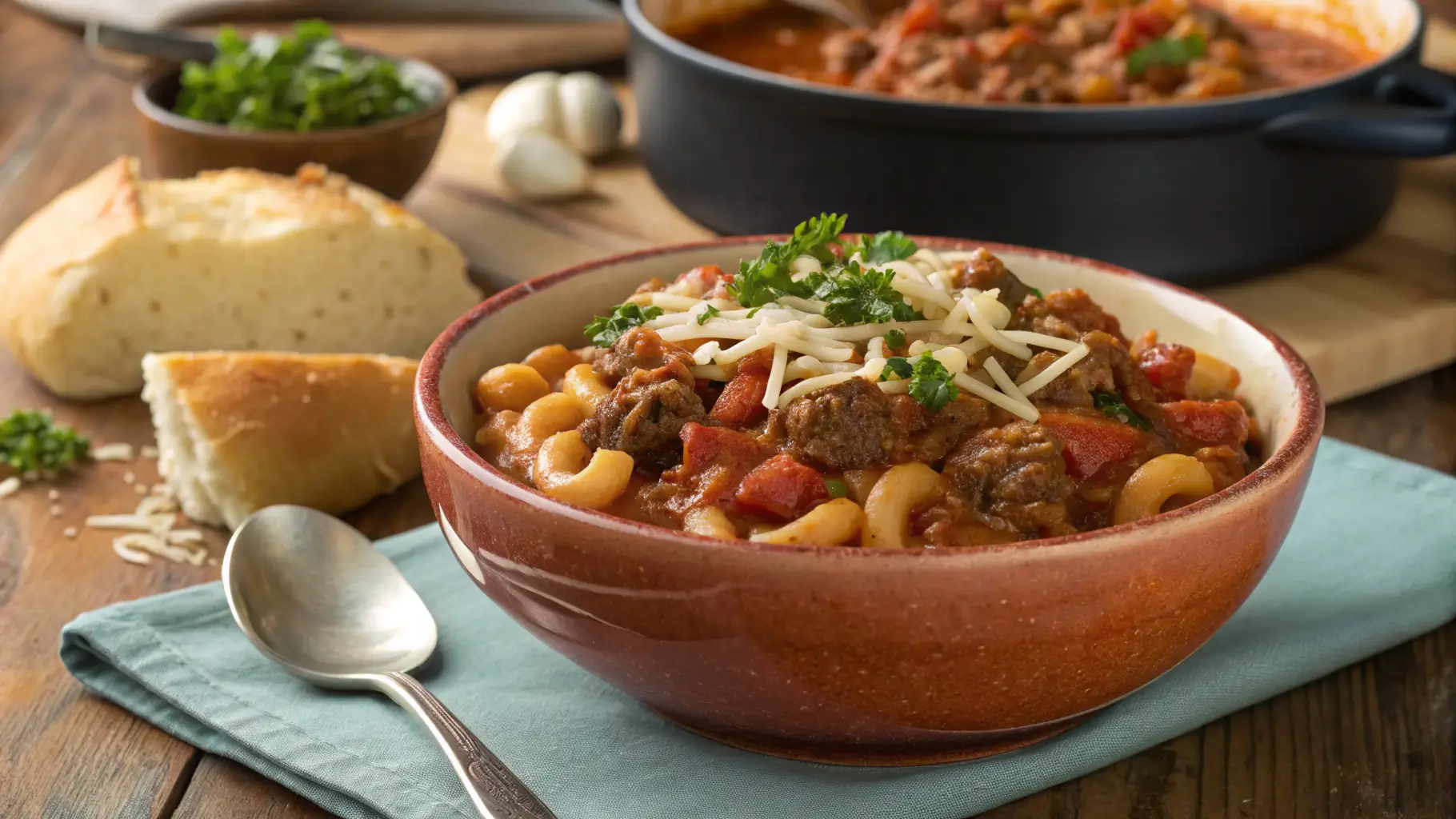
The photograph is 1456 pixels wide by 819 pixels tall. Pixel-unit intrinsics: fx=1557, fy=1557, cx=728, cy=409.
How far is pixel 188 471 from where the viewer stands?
2.94 meters

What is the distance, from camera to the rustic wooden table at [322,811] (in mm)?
2109

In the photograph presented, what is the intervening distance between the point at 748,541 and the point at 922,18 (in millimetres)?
2711

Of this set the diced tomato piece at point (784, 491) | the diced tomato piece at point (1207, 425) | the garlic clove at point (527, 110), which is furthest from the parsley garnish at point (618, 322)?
the garlic clove at point (527, 110)

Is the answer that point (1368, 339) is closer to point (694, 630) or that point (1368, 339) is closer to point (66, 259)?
point (694, 630)

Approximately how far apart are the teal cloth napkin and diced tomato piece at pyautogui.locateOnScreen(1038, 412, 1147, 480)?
36 centimetres

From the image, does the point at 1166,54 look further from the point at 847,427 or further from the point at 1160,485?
the point at 847,427

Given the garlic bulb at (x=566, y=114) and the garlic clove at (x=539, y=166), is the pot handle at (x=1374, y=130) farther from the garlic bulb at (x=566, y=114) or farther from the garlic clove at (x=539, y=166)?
the garlic bulb at (x=566, y=114)

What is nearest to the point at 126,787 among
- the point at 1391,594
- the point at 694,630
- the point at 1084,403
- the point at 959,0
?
the point at 694,630

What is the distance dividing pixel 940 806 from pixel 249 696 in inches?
40.0

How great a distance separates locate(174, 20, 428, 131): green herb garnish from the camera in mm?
4039

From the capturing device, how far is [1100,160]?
339 centimetres

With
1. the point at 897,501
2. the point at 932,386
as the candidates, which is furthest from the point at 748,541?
the point at 932,386

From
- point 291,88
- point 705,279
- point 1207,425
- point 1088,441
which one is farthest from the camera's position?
point 291,88

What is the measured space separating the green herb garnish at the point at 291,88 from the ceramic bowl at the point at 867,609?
2.11 meters
